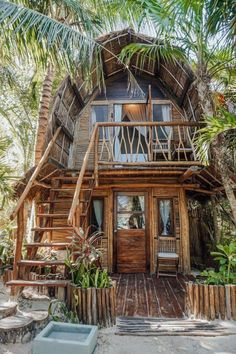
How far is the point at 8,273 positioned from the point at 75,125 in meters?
4.15

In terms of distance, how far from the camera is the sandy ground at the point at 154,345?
107 inches

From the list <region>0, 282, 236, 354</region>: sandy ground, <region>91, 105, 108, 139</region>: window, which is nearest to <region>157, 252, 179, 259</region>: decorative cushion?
<region>0, 282, 236, 354</region>: sandy ground

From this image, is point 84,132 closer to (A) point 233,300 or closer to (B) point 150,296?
(B) point 150,296

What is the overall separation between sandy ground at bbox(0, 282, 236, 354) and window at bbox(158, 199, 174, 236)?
356cm

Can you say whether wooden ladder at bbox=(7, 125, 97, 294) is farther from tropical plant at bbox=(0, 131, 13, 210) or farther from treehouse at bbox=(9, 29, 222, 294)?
tropical plant at bbox=(0, 131, 13, 210)

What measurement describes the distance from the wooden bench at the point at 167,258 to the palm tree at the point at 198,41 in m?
2.47

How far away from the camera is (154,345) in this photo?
2859mm

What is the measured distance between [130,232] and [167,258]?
3.86 feet

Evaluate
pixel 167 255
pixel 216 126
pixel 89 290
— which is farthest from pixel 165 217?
pixel 89 290

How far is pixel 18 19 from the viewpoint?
350 centimetres

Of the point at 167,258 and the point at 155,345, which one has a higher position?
the point at 167,258

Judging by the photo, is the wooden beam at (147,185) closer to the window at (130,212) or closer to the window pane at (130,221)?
the window at (130,212)

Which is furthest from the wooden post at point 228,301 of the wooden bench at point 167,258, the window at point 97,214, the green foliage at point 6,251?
the green foliage at point 6,251

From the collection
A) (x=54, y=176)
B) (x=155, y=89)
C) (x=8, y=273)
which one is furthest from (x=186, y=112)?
(x=8, y=273)
